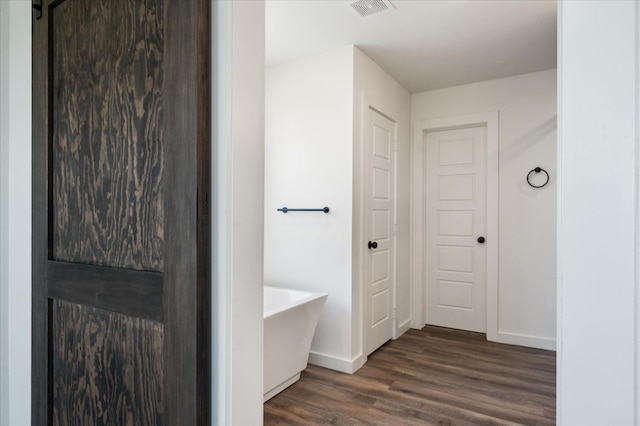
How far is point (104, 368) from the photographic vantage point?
1.23 meters

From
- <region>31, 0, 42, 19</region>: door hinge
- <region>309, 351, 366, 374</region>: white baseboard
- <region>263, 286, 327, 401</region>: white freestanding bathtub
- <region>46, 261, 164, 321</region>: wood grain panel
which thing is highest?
<region>31, 0, 42, 19</region>: door hinge

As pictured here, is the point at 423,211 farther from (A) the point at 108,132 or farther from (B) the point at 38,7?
(B) the point at 38,7

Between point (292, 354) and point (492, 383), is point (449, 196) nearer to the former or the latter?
point (492, 383)

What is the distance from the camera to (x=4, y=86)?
1646mm

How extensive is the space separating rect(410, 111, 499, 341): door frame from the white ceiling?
524mm

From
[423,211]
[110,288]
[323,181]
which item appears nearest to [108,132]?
[110,288]

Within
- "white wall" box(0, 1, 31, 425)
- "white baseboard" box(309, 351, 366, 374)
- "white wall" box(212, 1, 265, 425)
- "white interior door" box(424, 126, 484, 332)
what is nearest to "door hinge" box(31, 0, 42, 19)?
"white wall" box(0, 1, 31, 425)

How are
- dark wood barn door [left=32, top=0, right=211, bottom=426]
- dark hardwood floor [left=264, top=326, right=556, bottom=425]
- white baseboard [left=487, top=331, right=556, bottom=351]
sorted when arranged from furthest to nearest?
white baseboard [left=487, top=331, right=556, bottom=351] → dark hardwood floor [left=264, top=326, right=556, bottom=425] → dark wood barn door [left=32, top=0, right=211, bottom=426]

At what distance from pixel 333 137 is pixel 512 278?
228 cm

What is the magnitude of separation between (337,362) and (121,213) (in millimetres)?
2265

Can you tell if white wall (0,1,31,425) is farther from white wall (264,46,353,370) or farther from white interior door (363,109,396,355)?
white interior door (363,109,396,355)
